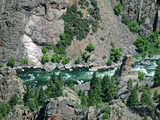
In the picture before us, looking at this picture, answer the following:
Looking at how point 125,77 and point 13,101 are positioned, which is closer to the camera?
point 13,101

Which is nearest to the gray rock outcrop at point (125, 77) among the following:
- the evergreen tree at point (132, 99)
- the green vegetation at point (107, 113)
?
the evergreen tree at point (132, 99)

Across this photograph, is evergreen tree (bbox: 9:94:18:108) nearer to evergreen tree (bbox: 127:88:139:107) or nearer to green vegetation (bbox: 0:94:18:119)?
green vegetation (bbox: 0:94:18:119)

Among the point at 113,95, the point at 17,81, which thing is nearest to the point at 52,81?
the point at 17,81

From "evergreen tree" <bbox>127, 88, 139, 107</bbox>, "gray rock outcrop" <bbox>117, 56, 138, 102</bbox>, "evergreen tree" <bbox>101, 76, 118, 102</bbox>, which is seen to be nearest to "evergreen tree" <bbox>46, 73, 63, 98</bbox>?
"evergreen tree" <bbox>101, 76, 118, 102</bbox>

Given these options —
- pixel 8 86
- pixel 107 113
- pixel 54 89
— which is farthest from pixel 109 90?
pixel 107 113

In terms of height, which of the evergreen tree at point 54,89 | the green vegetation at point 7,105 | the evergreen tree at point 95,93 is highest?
the evergreen tree at point 54,89

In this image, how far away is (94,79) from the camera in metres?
153

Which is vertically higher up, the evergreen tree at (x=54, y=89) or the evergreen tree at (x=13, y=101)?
the evergreen tree at (x=54, y=89)

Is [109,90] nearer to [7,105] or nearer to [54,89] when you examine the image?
[54,89]

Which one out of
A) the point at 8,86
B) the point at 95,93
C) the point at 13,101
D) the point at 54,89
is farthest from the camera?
the point at 8,86

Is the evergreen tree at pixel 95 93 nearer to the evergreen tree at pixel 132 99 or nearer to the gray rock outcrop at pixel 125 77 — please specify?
the gray rock outcrop at pixel 125 77

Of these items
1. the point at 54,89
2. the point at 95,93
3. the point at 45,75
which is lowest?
the point at 45,75

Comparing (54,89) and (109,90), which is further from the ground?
(54,89)

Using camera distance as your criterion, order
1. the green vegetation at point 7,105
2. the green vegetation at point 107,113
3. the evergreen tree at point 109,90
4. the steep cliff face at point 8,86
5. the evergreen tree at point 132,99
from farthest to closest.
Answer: the steep cliff face at point 8,86
the evergreen tree at point 109,90
the green vegetation at point 7,105
the evergreen tree at point 132,99
the green vegetation at point 107,113
